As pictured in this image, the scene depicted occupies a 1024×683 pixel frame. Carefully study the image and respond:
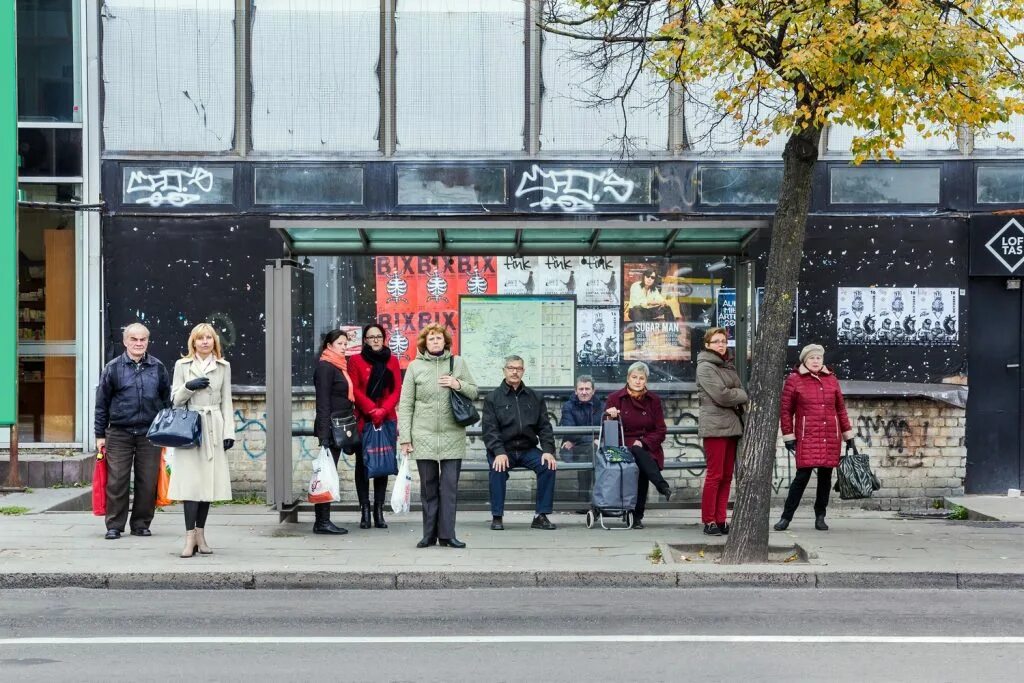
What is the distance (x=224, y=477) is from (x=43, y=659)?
9.67 feet

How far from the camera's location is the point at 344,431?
10562mm

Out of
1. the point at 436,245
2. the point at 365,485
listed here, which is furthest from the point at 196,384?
the point at 436,245

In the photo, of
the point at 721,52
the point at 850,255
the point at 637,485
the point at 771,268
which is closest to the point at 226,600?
the point at 637,485

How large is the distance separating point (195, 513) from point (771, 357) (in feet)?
15.1

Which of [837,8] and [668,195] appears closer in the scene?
[837,8]

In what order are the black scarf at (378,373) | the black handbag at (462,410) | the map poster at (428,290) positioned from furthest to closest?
the map poster at (428,290), the black scarf at (378,373), the black handbag at (462,410)

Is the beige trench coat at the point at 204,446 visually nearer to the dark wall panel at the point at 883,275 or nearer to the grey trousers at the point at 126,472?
the grey trousers at the point at 126,472

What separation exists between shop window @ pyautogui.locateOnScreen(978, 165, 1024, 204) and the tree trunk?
4821 mm

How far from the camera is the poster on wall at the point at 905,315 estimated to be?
13219 millimetres

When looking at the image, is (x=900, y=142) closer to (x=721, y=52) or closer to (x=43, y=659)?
(x=721, y=52)

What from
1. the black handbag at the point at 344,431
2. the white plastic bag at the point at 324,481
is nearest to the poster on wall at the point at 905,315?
the black handbag at the point at 344,431

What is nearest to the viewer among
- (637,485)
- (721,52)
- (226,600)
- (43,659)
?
(43,659)

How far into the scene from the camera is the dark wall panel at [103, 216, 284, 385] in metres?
13.2

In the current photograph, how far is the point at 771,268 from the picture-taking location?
9438 millimetres
